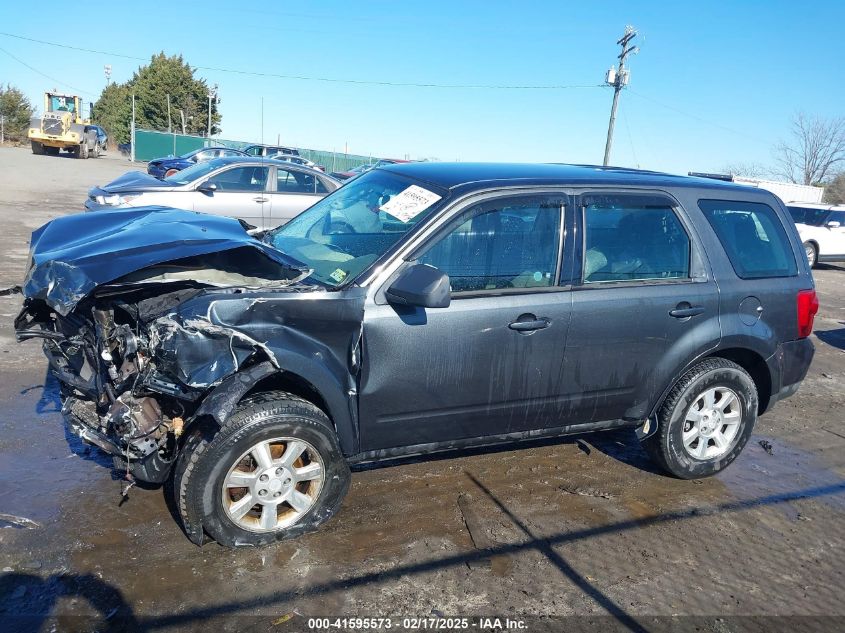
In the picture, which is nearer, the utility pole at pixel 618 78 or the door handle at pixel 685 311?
the door handle at pixel 685 311

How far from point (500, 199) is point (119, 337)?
2161 mm

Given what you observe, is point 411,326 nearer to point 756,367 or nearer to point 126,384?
point 126,384

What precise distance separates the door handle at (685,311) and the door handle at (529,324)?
942mm

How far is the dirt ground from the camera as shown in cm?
307

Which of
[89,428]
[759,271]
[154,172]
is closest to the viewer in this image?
[89,428]

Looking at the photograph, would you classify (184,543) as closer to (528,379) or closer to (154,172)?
(528,379)

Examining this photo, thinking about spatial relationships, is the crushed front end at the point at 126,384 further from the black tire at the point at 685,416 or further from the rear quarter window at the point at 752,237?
the rear quarter window at the point at 752,237

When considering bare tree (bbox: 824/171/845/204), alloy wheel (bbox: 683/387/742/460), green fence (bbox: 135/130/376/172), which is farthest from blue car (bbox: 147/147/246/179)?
bare tree (bbox: 824/171/845/204)

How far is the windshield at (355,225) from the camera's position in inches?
149

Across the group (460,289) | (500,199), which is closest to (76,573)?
(460,289)

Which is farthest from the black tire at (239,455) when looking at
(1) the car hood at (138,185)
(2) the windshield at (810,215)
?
(2) the windshield at (810,215)

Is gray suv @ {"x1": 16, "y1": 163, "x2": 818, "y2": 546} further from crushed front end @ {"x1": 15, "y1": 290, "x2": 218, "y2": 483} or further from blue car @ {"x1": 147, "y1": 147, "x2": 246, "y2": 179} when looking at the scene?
blue car @ {"x1": 147, "y1": 147, "x2": 246, "y2": 179}

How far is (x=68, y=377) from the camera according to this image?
3.52m

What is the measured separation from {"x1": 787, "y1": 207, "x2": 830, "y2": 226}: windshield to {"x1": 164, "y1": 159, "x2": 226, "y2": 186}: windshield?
1514 centimetres
